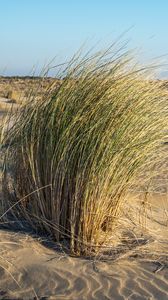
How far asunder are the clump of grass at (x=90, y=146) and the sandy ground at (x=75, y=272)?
0.26 metres

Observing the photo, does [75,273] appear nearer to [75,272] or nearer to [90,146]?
[75,272]

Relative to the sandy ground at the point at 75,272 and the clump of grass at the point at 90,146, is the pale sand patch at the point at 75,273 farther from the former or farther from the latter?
the clump of grass at the point at 90,146

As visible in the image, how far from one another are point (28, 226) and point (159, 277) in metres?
1.53

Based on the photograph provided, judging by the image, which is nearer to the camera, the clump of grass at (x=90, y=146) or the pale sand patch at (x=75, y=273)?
the pale sand patch at (x=75, y=273)

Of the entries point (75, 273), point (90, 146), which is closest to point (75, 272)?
point (75, 273)

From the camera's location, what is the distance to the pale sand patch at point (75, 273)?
4688 mm

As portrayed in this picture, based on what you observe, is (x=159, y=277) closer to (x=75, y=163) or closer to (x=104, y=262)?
(x=104, y=262)

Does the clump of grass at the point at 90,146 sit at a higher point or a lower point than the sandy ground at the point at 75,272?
higher

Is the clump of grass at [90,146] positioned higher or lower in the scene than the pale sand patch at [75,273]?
higher

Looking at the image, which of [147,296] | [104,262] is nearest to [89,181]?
[104,262]

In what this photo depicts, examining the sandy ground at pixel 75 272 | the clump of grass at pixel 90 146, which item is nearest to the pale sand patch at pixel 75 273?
the sandy ground at pixel 75 272

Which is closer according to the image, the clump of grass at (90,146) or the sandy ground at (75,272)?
the sandy ground at (75,272)

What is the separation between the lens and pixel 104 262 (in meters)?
5.25

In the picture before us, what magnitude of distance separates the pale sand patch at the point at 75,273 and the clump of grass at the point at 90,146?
0.94ft
